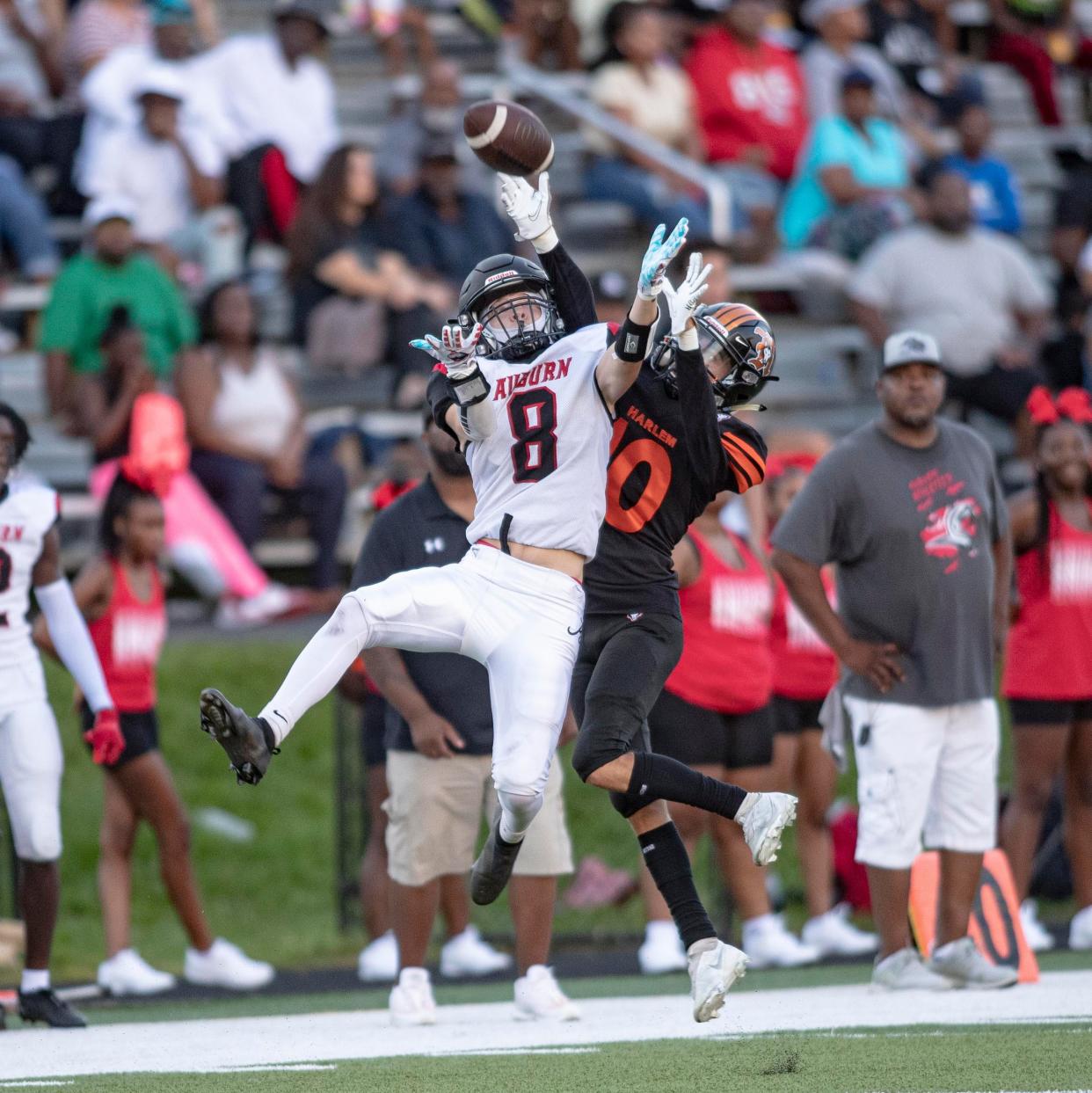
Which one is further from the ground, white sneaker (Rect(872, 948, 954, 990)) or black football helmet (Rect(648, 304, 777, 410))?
black football helmet (Rect(648, 304, 777, 410))

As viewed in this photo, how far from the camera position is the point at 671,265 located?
32.0ft

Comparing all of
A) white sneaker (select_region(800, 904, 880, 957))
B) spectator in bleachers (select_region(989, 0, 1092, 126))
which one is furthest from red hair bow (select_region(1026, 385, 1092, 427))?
spectator in bleachers (select_region(989, 0, 1092, 126))

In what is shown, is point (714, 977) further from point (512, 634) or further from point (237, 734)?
point (237, 734)

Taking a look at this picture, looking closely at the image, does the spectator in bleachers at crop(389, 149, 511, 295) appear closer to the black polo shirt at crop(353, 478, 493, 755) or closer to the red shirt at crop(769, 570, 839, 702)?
the red shirt at crop(769, 570, 839, 702)

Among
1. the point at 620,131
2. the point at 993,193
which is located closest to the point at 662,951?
the point at 620,131

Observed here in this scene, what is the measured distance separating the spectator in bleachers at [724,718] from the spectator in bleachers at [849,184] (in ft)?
16.8

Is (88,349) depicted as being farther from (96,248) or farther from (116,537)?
(116,537)

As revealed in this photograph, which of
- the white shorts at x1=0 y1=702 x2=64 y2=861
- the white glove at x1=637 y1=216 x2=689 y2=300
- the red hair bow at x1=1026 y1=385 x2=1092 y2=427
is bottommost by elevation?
the white shorts at x1=0 y1=702 x2=64 y2=861

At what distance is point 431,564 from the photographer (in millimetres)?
6797

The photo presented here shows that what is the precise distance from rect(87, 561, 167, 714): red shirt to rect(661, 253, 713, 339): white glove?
3.46m

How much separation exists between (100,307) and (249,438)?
106 cm

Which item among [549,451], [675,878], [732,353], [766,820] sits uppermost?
[732,353]

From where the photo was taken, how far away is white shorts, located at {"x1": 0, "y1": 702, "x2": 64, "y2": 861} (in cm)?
655

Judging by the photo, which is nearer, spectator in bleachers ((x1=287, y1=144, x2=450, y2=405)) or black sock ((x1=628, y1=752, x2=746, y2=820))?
black sock ((x1=628, y1=752, x2=746, y2=820))
